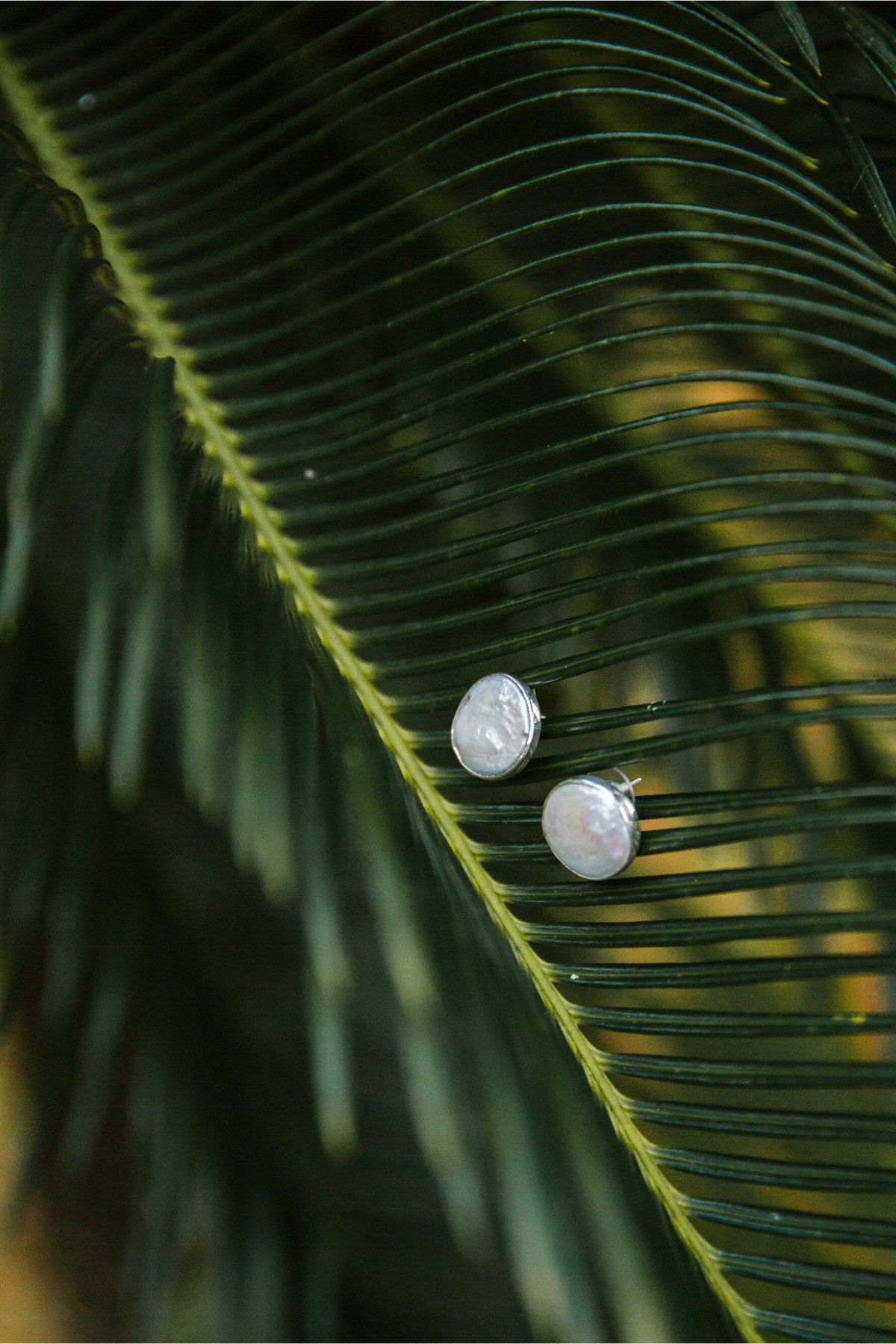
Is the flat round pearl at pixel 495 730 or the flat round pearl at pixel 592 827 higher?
the flat round pearl at pixel 495 730

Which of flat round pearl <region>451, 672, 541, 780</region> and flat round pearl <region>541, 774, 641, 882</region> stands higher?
flat round pearl <region>451, 672, 541, 780</region>

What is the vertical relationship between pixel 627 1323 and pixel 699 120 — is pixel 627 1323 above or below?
below

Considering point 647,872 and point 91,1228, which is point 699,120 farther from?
point 91,1228

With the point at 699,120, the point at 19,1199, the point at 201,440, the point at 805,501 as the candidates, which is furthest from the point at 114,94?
the point at 19,1199
